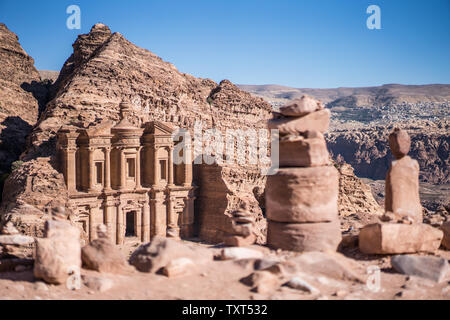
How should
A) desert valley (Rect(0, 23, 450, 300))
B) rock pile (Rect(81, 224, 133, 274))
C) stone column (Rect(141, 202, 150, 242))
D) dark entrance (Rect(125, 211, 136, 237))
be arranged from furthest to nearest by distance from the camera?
dark entrance (Rect(125, 211, 136, 237))
stone column (Rect(141, 202, 150, 242))
rock pile (Rect(81, 224, 133, 274))
desert valley (Rect(0, 23, 450, 300))

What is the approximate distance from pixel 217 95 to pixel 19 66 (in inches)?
1006

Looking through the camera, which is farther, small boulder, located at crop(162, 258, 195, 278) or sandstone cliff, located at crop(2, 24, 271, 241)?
sandstone cliff, located at crop(2, 24, 271, 241)

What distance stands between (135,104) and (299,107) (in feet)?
92.1

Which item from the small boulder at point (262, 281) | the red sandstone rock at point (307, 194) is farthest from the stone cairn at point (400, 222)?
the small boulder at point (262, 281)

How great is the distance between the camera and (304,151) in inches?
383

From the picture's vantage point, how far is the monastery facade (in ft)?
90.5

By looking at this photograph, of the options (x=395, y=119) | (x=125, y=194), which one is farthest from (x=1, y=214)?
(x=395, y=119)

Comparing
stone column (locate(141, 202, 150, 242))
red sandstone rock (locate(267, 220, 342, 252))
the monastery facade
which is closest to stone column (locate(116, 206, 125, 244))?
the monastery facade

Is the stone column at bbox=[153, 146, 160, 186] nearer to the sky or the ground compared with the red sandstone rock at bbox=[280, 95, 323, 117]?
nearer to the ground

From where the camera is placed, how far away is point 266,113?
48.1 metres

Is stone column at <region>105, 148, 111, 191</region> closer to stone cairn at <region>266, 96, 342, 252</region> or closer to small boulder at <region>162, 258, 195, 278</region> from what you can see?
stone cairn at <region>266, 96, 342, 252</region>

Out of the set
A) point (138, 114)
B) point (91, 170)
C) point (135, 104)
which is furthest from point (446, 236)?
point (135, 104)

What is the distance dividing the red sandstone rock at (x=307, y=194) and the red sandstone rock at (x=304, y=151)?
0.69 ft

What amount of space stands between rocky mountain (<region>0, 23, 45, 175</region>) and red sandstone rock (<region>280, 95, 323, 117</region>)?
3264 cm
